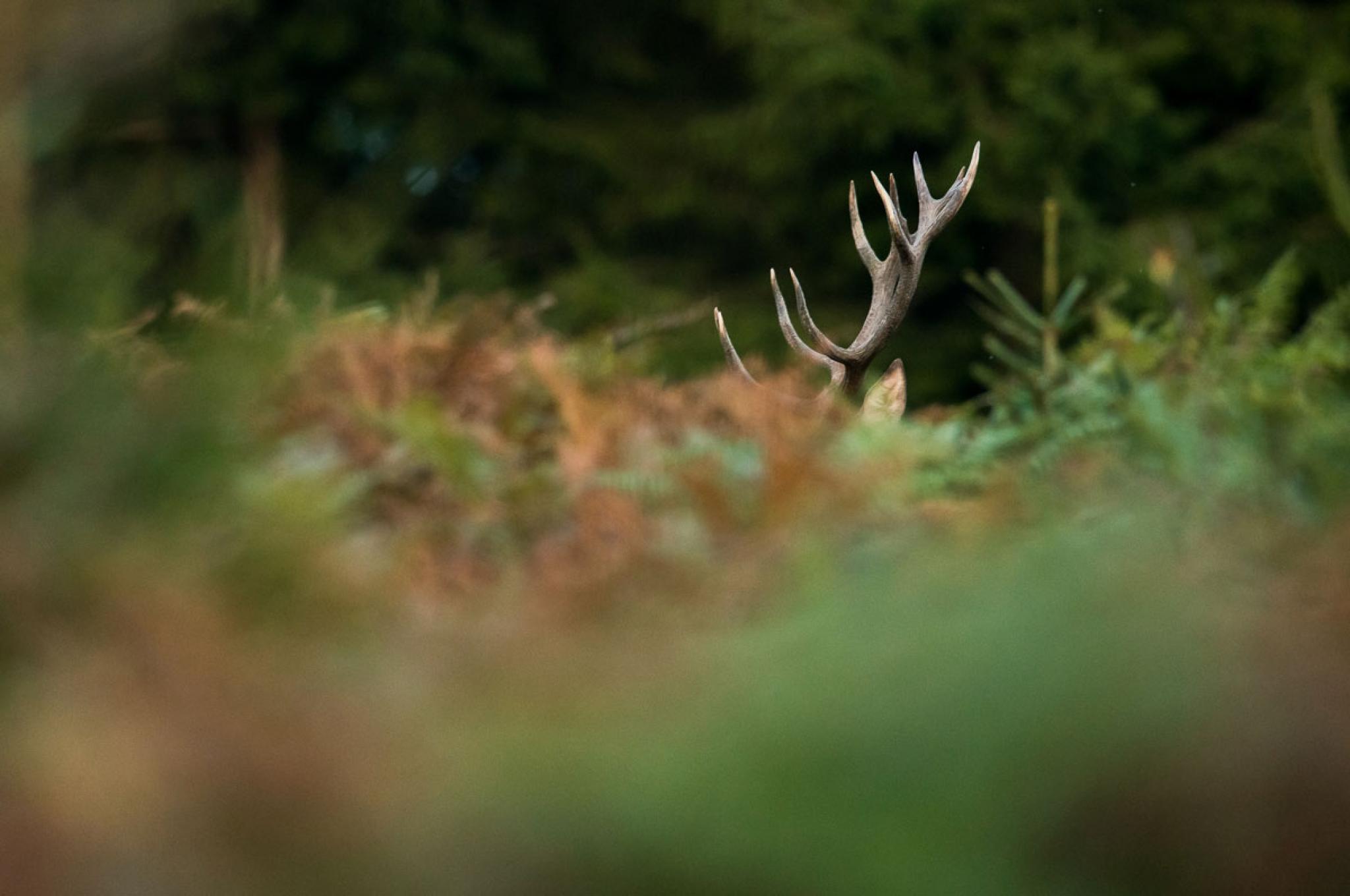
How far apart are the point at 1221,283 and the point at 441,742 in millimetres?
12533

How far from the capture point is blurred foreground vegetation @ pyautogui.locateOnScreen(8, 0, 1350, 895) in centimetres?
85

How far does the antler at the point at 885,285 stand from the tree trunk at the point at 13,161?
71.3 inches

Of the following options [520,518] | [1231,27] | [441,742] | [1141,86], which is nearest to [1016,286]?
[1141,86]

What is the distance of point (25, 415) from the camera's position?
1259 mm

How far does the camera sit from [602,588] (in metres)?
1.40

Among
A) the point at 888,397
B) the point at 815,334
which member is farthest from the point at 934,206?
the point at 888,397

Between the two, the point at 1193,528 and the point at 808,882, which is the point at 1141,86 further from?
the point at 808,882

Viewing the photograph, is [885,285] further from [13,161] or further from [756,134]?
[756,134]

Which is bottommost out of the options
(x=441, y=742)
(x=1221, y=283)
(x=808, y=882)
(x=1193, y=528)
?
(x=808, y=882)

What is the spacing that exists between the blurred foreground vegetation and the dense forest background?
9126 mm

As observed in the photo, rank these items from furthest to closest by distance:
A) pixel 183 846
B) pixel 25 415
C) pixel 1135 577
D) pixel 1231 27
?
pixel 1231 27 → pixel 25 415 → pixel 1135 577 → pixel 183 846

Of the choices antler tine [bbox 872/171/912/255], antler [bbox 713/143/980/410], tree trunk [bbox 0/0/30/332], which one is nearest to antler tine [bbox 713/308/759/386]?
antler [bbox 713/143/980/410]

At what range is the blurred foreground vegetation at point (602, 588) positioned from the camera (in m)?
0.85

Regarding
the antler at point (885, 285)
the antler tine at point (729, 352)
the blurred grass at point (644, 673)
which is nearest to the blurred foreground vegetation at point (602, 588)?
the blurred grass at point (644, 673)
